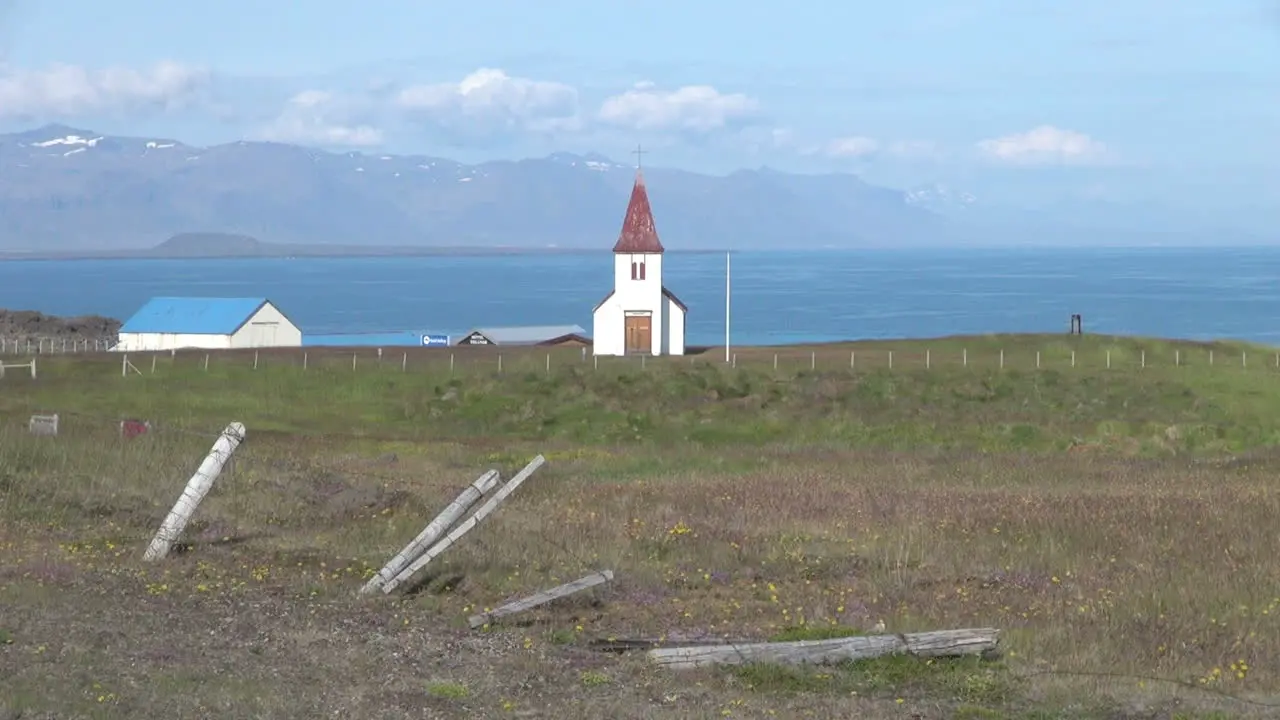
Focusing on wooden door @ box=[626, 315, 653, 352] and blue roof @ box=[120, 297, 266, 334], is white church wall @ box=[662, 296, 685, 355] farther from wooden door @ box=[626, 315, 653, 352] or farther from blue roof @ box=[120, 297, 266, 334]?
blue roof @ box=[120, 297, 266, 334]

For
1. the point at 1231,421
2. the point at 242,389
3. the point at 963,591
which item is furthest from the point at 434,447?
the point at 1231,421

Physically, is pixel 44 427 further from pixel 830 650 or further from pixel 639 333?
pixel 639 333

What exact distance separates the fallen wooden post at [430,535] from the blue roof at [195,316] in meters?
70.7

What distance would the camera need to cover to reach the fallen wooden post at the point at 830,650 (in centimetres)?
1427

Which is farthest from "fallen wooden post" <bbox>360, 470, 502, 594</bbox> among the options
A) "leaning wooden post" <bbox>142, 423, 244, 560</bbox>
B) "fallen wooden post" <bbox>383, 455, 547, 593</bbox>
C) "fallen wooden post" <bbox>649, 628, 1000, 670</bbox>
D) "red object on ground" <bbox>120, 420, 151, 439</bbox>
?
"red object on ground" <bbox>120, 420, 151, 439</bbox>

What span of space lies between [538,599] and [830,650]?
3493 mm

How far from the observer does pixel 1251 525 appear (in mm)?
22969

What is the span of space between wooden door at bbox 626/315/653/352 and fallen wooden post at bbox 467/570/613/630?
182 feet

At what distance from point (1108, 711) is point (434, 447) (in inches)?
1061

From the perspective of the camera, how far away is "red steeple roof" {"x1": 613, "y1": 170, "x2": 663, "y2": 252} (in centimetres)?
7222

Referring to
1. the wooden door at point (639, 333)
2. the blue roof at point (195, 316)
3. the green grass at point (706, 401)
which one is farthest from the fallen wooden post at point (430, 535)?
the blue roof at point (195, 316)

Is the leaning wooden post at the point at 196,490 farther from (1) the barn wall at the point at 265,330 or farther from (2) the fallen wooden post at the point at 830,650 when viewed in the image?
(1) the barn wall at the point at 265,330

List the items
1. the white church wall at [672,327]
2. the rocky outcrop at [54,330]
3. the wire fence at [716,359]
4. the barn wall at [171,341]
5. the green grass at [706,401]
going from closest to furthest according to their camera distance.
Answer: the green grass at [706,401] → the wire fence at [716,359] → the white church wall at [672,327] → the barn wall at [171,341] → the rocky outcrop at [54,330]

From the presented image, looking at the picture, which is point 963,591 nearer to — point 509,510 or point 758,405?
point 509,510
